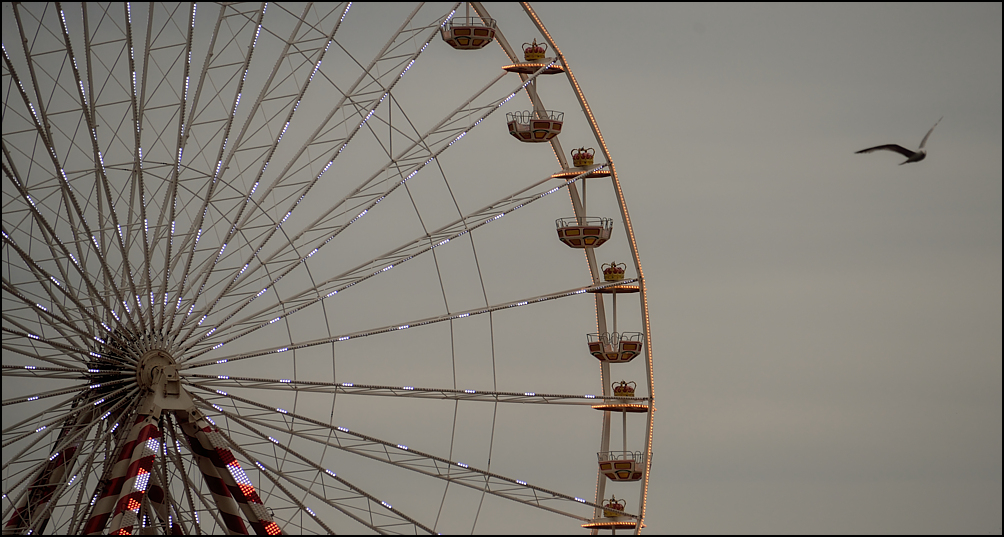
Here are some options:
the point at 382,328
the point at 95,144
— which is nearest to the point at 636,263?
the point at 382,328

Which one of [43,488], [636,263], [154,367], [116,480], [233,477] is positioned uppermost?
[636,263]

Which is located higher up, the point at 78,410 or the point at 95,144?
the point at 95,144

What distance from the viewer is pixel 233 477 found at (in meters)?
26.4

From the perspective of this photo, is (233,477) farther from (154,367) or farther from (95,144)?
(95,144)

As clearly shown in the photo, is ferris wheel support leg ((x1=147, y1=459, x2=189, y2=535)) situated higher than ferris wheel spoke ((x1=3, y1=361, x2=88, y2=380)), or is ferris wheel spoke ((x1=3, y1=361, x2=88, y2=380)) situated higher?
ferris wheel spoke ((x1=3, y1=361, x2=88, y2=380))

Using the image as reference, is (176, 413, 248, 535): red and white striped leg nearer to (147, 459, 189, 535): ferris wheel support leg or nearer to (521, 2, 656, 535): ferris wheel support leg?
(147, 459, 189, 535): ferris wheel support leg

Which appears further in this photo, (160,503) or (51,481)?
(160,503)

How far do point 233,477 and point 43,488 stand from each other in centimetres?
370

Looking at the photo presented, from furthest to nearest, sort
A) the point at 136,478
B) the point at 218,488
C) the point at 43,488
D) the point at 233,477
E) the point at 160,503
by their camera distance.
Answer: the point at 160,503
the point at 43,488
the point at 218,488
the point at 233,477
the point at 136,478

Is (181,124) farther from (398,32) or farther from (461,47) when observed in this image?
(461,47)

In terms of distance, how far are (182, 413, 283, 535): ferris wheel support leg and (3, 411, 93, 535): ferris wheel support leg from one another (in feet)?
7.56

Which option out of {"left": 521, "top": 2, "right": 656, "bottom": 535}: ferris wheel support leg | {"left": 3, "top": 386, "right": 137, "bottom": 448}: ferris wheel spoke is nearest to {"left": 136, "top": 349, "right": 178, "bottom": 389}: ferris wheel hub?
{"left": 3, "top": 386, "right": 137, "bottom": 448}: ferris wheel spoke

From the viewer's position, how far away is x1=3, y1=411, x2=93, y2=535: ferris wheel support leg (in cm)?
2680

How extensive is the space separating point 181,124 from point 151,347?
398 cm
